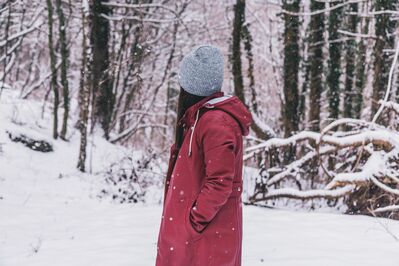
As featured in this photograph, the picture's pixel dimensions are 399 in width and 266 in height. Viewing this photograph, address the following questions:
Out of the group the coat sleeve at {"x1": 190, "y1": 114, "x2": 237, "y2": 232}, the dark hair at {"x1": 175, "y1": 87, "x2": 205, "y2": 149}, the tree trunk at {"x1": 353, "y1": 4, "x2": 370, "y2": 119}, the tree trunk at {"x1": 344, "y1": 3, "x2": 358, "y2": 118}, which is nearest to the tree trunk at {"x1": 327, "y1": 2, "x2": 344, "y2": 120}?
the tree trunk at {"x1": 344, "y1": 3, "x2": 358, "y2": 118}

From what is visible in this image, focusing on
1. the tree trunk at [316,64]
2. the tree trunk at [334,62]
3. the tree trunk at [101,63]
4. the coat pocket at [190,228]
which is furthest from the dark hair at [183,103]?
the tree trunk at [334,62]

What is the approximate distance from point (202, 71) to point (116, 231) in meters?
3.31

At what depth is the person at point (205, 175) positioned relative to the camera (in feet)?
7.96

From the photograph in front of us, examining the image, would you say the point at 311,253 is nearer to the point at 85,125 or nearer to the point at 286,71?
the point at 85,125

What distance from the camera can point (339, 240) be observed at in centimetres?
481

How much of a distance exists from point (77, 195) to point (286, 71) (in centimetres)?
617

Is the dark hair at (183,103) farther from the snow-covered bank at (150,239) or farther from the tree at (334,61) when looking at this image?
the tree at (334,61)

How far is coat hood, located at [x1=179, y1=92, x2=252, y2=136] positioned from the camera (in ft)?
8.33

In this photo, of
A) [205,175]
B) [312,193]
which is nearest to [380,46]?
[312,193]

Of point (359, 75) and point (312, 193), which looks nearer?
point (312, 193)

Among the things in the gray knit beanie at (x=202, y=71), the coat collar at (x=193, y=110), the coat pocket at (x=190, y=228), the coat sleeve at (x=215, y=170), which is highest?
the gray knit beanie at (x=202, y=71)

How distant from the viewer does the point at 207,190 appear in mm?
2416

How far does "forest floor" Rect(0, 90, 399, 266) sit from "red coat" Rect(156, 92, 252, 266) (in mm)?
1789

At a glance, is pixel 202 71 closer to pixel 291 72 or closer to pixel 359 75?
pixel 291 72
